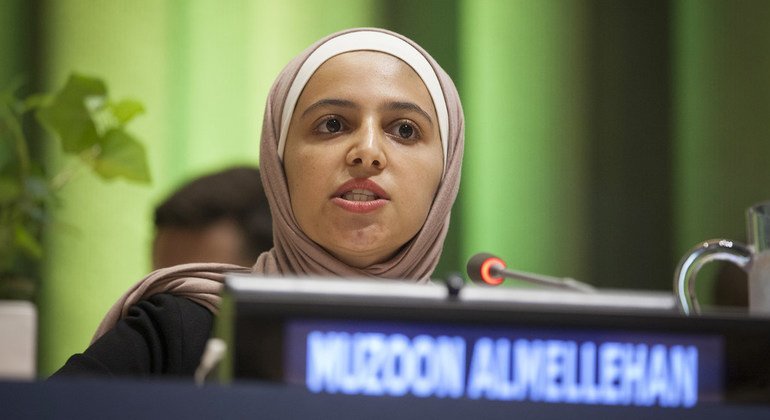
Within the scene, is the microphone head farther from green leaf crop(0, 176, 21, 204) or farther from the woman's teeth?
green leaf crop(0, 176, 21, 204)

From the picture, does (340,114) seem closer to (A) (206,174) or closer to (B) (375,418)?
(B) (375,418)

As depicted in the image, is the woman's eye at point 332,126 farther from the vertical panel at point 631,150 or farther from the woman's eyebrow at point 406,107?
the vertical panel at point 631,150

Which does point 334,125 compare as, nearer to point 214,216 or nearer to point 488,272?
point 488,272

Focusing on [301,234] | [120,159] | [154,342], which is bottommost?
[154,342]

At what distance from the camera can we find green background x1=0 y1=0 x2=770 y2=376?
2.80 meters

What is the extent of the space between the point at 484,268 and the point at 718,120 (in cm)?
185

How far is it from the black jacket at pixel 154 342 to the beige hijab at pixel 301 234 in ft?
0.10

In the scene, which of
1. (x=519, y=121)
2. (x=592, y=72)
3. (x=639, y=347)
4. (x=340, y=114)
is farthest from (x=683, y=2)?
(x=639, y=347)

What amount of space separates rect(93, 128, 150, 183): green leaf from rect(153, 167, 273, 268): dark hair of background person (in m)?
0.88

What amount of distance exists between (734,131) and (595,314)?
2.35 metres

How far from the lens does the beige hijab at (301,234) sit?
4.31 ft

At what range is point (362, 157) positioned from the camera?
1.27 m

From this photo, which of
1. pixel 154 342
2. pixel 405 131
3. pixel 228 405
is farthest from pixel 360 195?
pixel 228 405

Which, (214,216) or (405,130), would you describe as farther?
(214,216)
